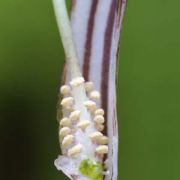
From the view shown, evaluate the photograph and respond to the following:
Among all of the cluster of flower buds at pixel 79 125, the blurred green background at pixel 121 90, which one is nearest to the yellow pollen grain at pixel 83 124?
the cluster of flower buds at pixel 79 125

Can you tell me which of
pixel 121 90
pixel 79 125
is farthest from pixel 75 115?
pixel 121 90

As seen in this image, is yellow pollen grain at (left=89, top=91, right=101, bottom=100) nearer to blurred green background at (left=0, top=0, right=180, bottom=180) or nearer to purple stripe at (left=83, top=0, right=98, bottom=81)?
purple stripe at (left=83, top=0, right=98, bottom=81)

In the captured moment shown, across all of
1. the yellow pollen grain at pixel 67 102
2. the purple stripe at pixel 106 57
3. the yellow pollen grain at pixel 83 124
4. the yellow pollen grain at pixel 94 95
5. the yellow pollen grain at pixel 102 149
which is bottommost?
the yellow pollen grain at pixel 102 149

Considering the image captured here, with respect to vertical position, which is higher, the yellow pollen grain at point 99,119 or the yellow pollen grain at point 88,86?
the yellow pollen grain at point 88,86

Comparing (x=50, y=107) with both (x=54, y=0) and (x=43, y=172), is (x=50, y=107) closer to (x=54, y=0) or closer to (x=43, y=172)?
(x=43, y=172)

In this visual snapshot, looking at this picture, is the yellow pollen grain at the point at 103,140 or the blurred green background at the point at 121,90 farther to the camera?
the blurred green background at the point at 121,90

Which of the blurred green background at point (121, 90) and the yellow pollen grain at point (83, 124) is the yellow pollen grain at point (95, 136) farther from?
the blurred green background at point (121, 90)

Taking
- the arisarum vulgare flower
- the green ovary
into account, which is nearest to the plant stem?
the arisarum vulgare flower
